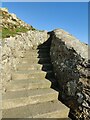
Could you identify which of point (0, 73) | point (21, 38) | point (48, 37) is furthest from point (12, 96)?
point (48, 37)

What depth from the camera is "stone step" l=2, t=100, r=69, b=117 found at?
4262mm

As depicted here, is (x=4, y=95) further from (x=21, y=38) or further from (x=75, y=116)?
(x=21, y=38)

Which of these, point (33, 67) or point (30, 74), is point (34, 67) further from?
point (30, 74)

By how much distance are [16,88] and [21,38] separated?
3.19 meters

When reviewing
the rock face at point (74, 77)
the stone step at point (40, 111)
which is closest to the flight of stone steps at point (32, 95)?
the stone step at point (40, 111)

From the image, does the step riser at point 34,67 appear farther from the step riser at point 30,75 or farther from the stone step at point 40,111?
the stone step at point 40,111

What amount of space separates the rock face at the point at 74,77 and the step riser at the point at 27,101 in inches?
15.5

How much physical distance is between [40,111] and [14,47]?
9.04 ft

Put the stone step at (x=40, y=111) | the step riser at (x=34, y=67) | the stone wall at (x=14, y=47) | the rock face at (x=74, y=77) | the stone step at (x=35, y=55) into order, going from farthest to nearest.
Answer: the stone step at (x=35, y=55) < the step riser at (x=34, y=67) < the stone wall at (x=14, y=47) < the rock face at (x=74, y=77) < the stone step at (x=40, y=111)

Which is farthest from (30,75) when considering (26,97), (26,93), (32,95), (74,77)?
(74,77)

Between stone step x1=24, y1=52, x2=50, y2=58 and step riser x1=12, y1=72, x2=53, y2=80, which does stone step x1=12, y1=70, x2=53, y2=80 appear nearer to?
step riser x1=12, y1=72, x2=53, y2=80

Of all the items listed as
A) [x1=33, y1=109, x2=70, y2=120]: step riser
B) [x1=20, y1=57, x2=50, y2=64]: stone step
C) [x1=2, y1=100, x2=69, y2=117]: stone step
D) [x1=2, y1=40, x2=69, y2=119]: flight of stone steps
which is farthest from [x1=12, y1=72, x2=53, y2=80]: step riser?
[x1=33, y1=109, x2=70, y2=120]: step riser

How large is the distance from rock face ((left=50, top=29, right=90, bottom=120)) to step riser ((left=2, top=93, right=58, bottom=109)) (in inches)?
15.5

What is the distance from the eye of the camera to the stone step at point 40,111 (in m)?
4.26
